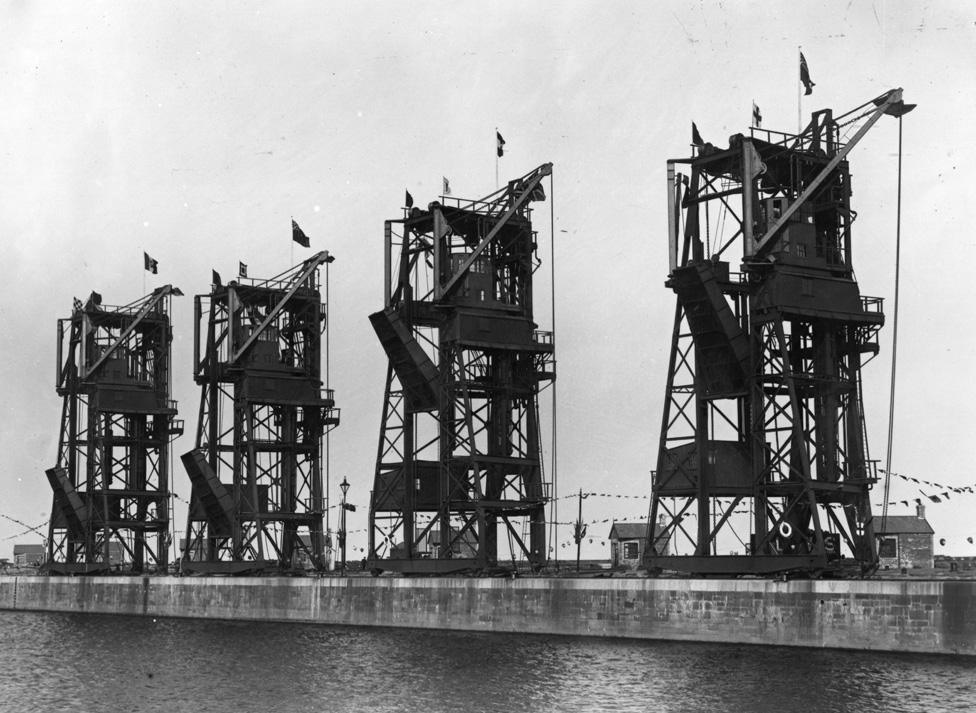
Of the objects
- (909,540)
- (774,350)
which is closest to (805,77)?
(774,350)

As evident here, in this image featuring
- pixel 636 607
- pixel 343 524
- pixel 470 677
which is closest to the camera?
pixel 470 677

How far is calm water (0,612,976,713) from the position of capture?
47.2m

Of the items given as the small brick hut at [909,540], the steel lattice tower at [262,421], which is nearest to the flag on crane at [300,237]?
the steel lattice tower at [262,421]

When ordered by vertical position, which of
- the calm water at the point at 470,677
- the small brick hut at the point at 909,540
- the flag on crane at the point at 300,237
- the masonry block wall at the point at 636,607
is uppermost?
the flag on crane at the point at 300,237

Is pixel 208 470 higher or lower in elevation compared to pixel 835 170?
lower

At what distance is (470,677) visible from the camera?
53844 mm

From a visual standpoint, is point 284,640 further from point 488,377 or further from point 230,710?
point 230,710

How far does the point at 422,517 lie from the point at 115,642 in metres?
18.2

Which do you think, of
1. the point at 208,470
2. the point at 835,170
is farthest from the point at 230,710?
the point at 208,470

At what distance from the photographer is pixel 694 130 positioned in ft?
221

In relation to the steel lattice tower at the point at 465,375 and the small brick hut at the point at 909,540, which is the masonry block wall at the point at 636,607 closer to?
the steel lattice tower at the point at 465,375

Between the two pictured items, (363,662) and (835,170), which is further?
(835,170)

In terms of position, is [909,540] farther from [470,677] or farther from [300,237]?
[470,677]

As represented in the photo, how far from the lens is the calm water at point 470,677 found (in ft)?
155
